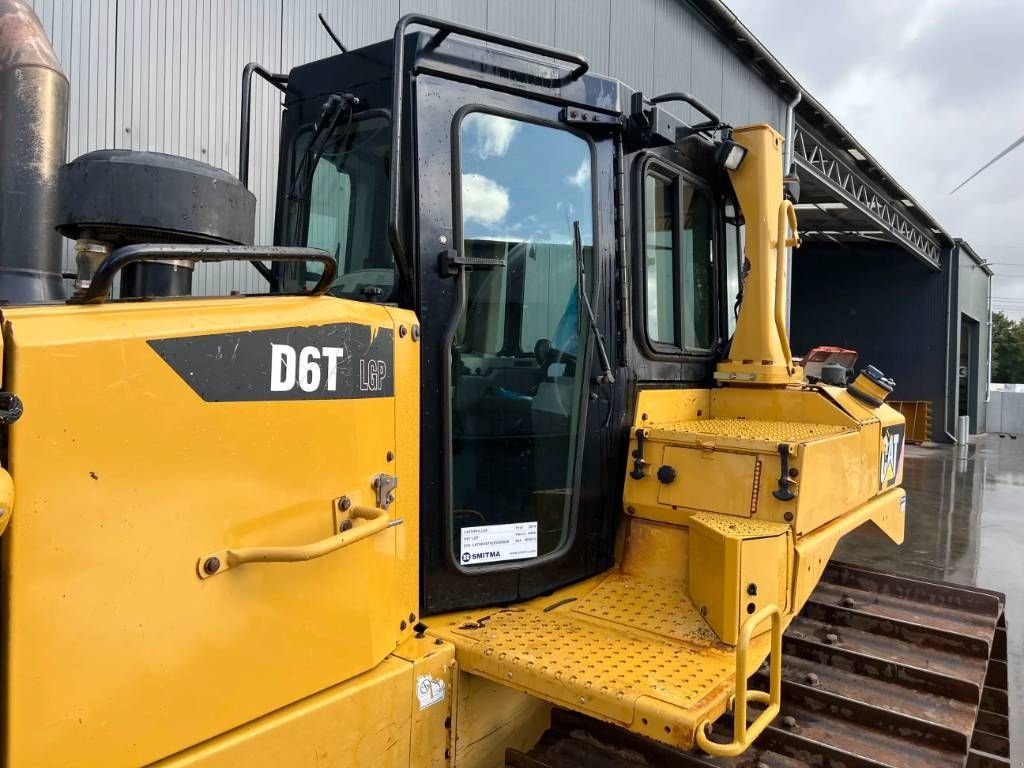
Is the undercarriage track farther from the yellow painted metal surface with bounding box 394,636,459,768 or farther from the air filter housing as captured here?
the air filter housing

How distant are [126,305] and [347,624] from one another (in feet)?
2.88

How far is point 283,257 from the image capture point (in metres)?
Answer: 1.69

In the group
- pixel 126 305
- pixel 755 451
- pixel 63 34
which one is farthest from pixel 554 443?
pixel 63 34

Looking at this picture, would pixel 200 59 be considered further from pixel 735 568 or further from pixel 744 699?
pixel 744 699

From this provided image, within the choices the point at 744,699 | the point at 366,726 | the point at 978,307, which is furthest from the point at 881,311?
the point at 366,726

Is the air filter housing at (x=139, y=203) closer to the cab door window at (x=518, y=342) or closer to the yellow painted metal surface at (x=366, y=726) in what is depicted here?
the cab door window at (x=518, y=342)

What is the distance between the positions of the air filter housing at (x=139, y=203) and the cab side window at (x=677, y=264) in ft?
4.99

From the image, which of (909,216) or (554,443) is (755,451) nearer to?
(554,443)

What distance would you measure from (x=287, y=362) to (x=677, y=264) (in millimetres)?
1762

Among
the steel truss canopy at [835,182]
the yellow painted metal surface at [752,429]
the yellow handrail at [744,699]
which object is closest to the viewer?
the yellow handrail at [744,699]

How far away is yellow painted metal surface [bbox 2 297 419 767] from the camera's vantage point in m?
1.34

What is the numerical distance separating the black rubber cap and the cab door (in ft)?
2.00

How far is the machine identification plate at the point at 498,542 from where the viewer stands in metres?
2.35

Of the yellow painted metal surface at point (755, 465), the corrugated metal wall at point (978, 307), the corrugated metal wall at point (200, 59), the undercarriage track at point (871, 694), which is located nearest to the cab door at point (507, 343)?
the yellow painted metal surface at point (755, 465)
